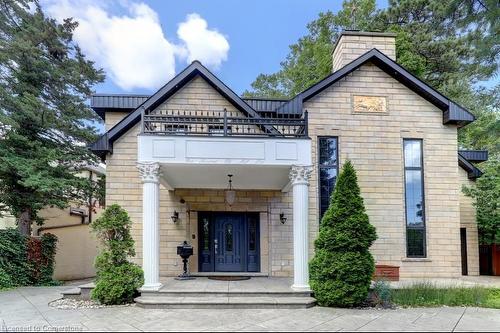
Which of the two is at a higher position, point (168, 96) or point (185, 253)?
point (168, 96)

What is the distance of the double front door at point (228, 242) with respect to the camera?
475 inches

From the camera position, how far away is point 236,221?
1229 cm

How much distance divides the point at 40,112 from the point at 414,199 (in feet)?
41.9

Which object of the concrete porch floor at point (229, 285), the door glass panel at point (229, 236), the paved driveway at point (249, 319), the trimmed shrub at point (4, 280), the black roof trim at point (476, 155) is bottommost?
the trimmed shrub at point (4, 280)

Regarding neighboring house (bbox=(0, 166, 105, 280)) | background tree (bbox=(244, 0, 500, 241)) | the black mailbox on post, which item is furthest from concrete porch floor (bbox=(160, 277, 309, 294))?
background tree (bbox=(244, 0, 500, 241))

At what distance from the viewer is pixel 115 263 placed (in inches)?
350

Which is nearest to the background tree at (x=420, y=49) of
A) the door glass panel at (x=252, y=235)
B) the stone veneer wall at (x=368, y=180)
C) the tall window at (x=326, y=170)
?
the stone veneer wall at (x=368, y=180)

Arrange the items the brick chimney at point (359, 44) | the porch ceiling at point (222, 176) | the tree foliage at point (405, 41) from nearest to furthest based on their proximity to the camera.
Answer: the porch ceiling at point (222, 176) → the brick chimney at point (359, 44) → the tree foliage at point (405, 41)

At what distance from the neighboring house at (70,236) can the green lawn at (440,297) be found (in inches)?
487

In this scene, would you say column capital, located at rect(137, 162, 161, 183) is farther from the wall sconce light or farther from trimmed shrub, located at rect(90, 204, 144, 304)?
the wall sconce light

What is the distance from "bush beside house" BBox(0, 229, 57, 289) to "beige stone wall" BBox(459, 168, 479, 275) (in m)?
14.5

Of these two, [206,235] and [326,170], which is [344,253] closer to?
[326,170]

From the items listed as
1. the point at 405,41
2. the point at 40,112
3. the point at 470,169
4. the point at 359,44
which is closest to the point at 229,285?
the point at 359,44

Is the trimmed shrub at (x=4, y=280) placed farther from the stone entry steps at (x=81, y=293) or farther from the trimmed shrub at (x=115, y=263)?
the trimmed shrub at (x=115, y=263)
